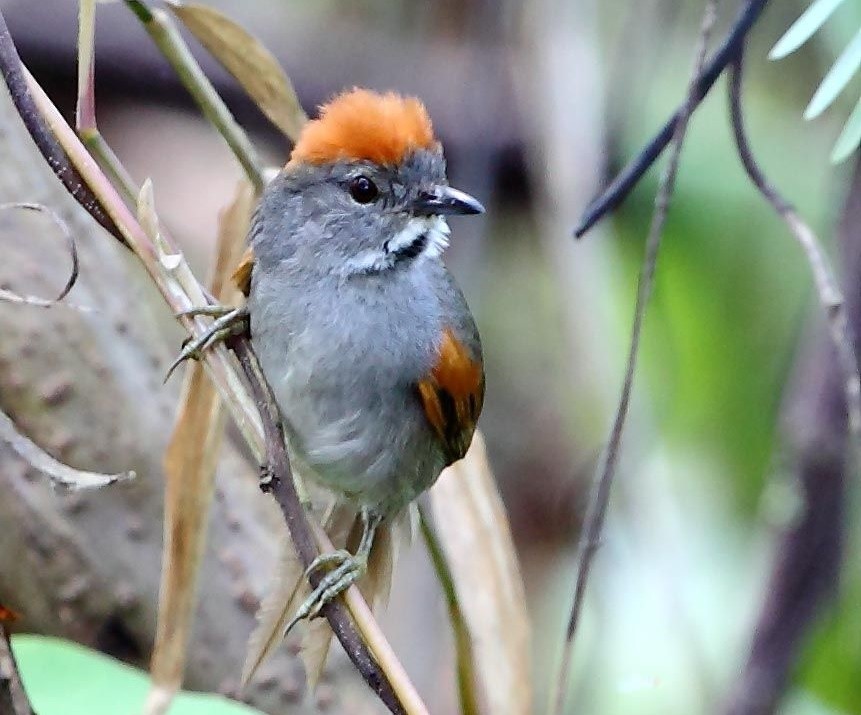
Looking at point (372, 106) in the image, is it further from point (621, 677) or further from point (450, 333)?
point (621, 677)

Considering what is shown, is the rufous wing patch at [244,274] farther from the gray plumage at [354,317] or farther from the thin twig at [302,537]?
the thin twig at [302,537]

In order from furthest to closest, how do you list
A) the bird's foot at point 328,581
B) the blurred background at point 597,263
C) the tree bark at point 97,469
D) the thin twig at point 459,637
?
the blurred background at point 597,263, the tree bark at point 97,469, the thin twig at point 459,637, the bird's foot at point 328,581

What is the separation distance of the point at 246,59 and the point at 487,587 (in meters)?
0.95

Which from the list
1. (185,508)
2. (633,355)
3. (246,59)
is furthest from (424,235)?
(185,508)

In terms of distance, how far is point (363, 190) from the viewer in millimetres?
2311

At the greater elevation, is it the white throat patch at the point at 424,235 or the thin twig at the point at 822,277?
the thin twig at the point at 822,277

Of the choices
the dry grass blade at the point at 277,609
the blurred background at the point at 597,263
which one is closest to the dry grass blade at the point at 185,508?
the dry grass blade at the point at 277,609

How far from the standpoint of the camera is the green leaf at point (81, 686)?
1.88 metres

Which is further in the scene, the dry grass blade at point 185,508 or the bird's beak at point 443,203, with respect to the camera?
the bird's beak at point 443,203

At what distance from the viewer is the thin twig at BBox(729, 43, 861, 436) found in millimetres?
1804

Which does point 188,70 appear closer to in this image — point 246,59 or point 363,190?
point 246,59

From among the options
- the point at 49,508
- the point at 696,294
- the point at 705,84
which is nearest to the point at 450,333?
the point at 705,84

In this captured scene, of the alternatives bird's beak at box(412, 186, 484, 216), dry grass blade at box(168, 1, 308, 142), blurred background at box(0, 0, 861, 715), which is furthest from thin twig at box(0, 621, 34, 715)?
blurred background at box(0, 0, 861, 715)

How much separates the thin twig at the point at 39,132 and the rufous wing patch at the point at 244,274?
56cm
